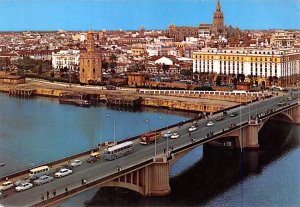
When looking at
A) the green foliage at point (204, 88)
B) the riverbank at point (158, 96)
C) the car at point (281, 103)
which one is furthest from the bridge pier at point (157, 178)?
the green foliage at point (204, 88)

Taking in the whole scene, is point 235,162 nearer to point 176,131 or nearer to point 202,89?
point 176,131

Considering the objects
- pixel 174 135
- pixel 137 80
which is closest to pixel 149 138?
pixel 174 135

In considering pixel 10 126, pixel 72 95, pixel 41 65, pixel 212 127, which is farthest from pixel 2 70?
pixel 212 127

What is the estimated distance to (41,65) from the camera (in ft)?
60.1

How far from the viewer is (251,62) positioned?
13.3m

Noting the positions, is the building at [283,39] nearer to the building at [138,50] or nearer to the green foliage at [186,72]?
the green foliage at [186,72]

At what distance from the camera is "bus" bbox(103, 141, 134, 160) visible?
214 inches

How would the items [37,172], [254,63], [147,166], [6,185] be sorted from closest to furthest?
[6,185]
[37,172]
[147,166]
[254,63]

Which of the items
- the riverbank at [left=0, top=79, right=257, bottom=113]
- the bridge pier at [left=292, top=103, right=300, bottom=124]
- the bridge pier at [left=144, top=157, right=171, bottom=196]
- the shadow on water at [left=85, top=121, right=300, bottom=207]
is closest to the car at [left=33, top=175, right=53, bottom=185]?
the shadow on water at [left=85, top=121, right=300, bottom=207]

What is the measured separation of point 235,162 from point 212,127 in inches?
20.9

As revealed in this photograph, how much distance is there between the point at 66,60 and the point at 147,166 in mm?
13681

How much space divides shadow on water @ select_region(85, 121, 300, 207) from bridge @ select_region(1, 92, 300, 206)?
0.14 meters

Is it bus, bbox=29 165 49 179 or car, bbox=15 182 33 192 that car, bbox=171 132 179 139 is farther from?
car, bbox=15 182 33 192

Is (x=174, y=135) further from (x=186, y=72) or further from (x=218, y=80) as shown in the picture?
(x=186, y=72)
